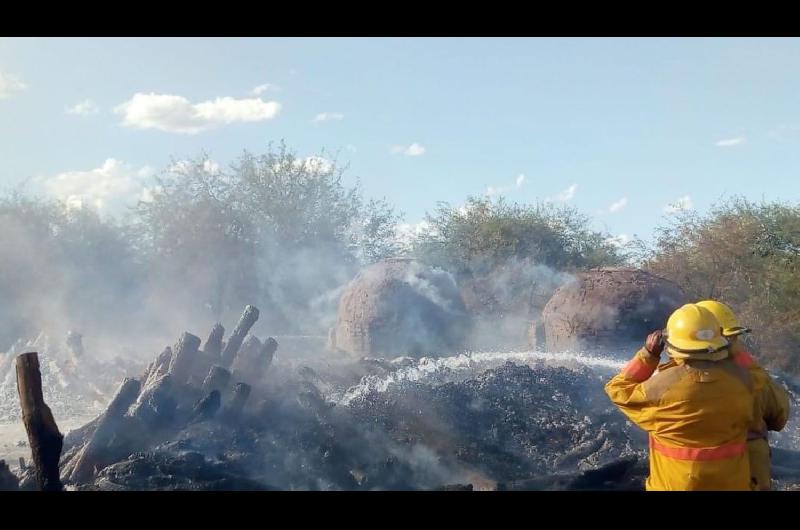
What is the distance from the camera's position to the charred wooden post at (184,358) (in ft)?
27.9

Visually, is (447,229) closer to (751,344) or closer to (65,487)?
(751,344)

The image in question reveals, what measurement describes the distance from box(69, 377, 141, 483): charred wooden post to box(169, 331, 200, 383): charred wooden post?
3.06ft

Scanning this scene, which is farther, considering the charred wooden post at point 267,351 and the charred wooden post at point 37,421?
the charred wooden post at point 267,351

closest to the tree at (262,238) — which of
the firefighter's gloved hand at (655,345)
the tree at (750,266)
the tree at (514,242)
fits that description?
the tree at (514,242)

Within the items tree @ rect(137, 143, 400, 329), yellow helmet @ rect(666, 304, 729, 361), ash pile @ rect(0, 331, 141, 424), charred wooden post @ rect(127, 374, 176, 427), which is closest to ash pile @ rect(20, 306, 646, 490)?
charred wooden post @ rect(127, 374, 176, 427)

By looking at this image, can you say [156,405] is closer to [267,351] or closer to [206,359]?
[206,359]

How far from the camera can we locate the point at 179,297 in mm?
23734

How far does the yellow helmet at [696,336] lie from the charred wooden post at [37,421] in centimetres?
436

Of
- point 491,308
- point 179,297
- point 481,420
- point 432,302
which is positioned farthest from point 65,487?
point 179,297

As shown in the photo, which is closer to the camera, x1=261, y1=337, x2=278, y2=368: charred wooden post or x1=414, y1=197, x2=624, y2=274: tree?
x1=261, y1=337, x2=278, y2=368: charred wooden post

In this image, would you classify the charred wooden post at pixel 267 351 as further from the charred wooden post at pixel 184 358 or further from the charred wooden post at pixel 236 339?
the charred wooden post at pixel 184 358

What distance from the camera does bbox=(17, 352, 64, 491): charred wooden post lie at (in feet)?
16.0

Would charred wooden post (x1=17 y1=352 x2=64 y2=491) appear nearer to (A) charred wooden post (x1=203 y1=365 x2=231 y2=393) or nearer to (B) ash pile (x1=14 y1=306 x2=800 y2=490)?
(B) ash pile (x1=14 y1=306 x2=800 y2=490)

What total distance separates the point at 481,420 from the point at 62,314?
57.3ft
